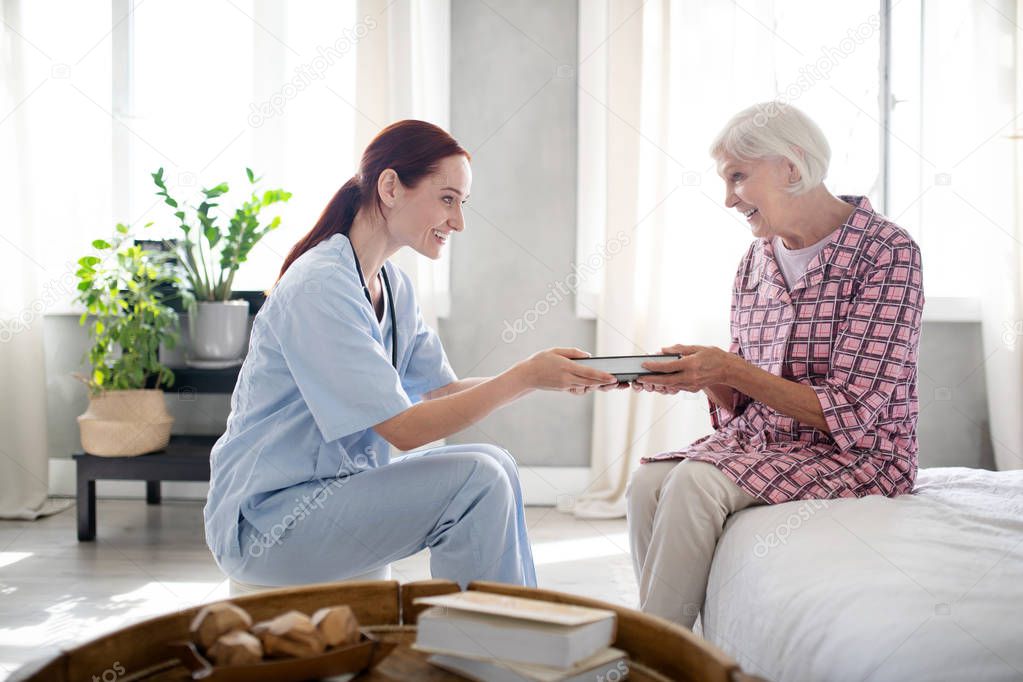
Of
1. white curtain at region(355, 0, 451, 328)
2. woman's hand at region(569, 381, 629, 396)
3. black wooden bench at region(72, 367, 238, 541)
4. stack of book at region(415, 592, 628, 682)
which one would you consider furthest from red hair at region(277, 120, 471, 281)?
white curtain at region(355, 0, 451, 328)

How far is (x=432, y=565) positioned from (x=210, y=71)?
2.78 meters

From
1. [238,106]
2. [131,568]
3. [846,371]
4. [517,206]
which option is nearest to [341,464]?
[846,371]

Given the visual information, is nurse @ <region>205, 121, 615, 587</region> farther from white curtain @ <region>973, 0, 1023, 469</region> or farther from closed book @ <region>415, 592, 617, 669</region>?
white curtain @ <region>973, 0, 1023, 469</region>

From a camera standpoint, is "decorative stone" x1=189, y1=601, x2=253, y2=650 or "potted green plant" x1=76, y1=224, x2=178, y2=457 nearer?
"decorative stone" x1=189, y1=601, x2=253, y2=650

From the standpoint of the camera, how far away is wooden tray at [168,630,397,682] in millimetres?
748

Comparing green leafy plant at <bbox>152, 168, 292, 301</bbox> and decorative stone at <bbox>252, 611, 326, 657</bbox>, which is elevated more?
green leafy plant at <bbox>152, 168, 292, 301</bbox>

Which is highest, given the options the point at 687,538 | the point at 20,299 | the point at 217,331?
the point at 20,299

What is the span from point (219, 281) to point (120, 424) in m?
0.58

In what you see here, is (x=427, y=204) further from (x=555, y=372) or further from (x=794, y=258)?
(x=794, y=258)

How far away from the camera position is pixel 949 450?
331cm

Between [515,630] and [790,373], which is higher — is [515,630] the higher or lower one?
the lower one

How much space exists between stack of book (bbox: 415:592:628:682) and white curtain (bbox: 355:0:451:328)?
2.50 m

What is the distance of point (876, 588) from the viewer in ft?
3.55

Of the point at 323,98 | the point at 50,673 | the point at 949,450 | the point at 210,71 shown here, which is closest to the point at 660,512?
the point at 50,673
